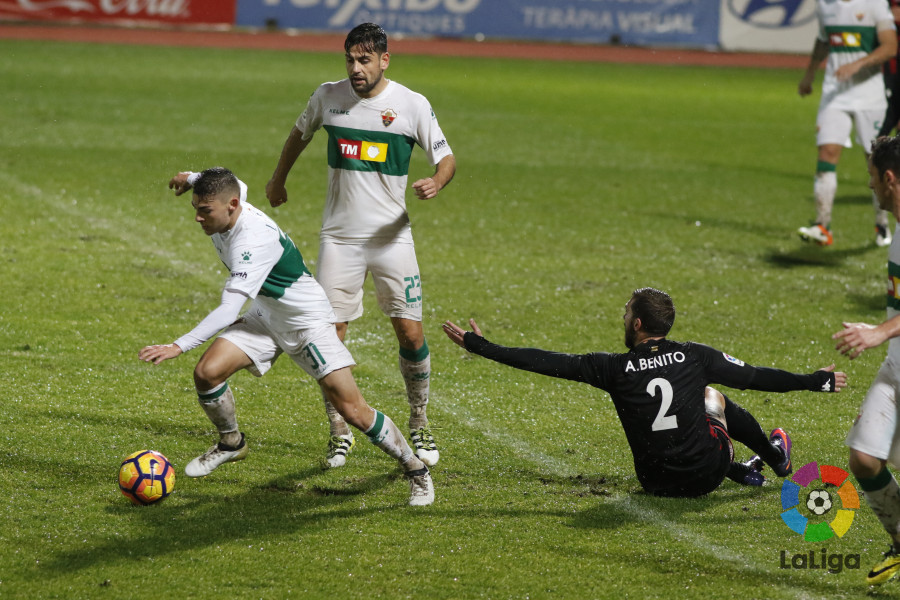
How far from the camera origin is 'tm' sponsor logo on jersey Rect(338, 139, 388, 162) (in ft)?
18.5

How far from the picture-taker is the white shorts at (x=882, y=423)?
423 cm

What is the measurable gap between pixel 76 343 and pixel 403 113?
3.09 meters

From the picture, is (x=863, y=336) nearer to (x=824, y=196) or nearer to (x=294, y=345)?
(x=294, y=345)

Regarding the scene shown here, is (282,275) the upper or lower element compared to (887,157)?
lower

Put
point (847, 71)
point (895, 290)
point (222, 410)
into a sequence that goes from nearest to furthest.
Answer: point (895, 290), point (222, 410), point (847, 71)

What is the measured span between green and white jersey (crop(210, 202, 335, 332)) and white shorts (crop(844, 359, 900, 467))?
2432 mm

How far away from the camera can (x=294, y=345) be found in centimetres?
511

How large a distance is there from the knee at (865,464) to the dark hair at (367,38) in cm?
298

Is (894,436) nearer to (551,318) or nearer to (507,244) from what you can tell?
(551,318)

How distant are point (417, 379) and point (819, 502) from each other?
213cm

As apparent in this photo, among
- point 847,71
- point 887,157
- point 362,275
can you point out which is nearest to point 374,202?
point 362,275

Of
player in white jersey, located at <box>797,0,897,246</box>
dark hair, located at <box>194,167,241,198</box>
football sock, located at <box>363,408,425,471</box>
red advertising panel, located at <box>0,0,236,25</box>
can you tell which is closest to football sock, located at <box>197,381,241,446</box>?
football sock, located at <box>363,408,425,471</box>

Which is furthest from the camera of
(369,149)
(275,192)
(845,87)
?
(845,87)

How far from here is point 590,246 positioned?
35.2 ft
